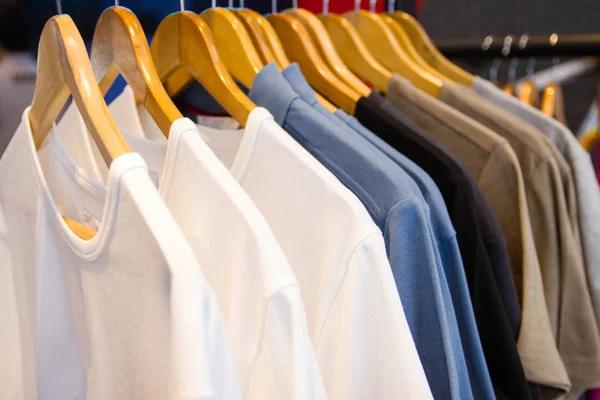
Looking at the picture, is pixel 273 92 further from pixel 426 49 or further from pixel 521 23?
pixel 521 23

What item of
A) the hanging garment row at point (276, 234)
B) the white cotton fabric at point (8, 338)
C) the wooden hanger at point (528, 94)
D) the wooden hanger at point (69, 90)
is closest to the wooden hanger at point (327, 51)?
the hanging garment row at point (276, 234)

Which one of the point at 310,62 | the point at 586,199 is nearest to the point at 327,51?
the point at 310,62

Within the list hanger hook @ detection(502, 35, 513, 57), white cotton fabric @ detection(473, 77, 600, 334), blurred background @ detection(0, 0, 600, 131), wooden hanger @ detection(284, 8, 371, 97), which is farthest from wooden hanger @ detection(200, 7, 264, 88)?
blurred background @ detection(0, 0, 600, 131)

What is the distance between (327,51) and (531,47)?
52cm

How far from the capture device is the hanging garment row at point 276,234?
0.44 meters

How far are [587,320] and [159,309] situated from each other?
0.59m

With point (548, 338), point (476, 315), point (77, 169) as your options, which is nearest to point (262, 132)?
point (77, 169)

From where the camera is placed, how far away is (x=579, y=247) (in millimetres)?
768

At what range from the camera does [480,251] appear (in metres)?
0.64

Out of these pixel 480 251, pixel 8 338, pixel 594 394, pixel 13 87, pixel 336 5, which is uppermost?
pixel 336 5

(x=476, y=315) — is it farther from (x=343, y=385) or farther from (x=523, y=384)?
(x=343, y=385)

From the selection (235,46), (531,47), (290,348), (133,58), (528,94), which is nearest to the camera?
(290,348)

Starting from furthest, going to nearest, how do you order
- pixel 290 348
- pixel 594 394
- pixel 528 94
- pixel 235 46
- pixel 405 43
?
1. pixel 528 94
2. pixel 405 43
3. pixel 594 394
4. pixel 235 46
5. pixel 290 348

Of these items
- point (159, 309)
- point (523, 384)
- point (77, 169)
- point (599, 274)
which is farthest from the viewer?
point (599, 274)
